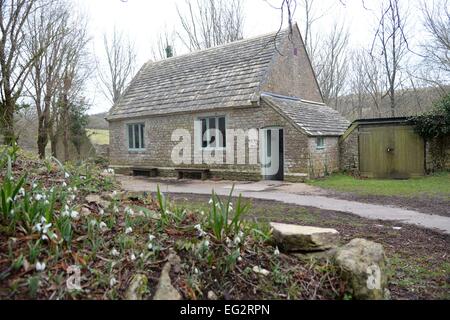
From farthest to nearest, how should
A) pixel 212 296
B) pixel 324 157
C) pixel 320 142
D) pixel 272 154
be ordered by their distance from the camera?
pixel 272 154 → pixel 324 157 → pixel 320 142 → pixel 212 296

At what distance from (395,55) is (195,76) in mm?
16236

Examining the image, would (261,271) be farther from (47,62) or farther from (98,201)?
(47,62)

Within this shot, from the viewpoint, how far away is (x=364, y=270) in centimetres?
298

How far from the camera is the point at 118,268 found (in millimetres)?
2871

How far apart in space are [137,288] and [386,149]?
14272 millimetres

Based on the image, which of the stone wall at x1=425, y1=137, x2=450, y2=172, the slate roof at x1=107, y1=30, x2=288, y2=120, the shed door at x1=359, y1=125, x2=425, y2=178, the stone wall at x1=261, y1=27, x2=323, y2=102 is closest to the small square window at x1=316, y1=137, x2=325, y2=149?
the shed door at x1=359, y1=125, x2=425, y2=178

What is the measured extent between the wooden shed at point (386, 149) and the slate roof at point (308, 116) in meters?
1.20

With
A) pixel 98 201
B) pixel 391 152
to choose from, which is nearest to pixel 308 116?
pixel 391 152

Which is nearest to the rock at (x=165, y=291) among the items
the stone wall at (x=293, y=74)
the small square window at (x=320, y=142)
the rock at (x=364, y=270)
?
the rock at (x=364, y=270)

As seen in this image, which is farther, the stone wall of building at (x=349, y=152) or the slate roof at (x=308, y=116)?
the stone wall of building at (x=349, y=152)

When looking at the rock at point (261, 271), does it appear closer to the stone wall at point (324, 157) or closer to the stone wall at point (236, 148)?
the stone wall at point (236, 148)

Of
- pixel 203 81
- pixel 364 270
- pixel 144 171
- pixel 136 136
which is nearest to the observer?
pixel 364 270

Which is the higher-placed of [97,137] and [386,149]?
[97,137]

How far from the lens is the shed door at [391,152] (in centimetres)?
1424
